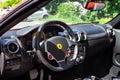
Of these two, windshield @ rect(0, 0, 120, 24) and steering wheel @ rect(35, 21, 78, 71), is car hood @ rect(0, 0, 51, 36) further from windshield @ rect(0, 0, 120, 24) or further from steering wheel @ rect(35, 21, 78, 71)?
steering wheel @ rect(35, 21, 78, 71)

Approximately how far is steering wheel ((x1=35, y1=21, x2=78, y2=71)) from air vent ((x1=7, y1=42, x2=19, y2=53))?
0.20m

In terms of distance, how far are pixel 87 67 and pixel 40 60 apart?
4.45 feet

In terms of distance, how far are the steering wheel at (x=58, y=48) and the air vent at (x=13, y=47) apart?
Answer: 0.20 metres

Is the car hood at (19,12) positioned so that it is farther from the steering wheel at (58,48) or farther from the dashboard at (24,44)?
the steering wheel at (58,48)

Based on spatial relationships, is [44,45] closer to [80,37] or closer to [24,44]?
[24,44]

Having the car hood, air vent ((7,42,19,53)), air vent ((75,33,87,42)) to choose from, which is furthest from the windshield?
air vent ((75,33,87,42))

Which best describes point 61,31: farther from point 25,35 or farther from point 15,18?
point 15,18

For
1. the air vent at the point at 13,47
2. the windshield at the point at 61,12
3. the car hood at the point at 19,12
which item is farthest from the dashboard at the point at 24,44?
the car hood at the point at 19,12

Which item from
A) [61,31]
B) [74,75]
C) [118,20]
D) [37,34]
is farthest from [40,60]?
[118,20]

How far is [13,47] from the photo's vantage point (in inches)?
116

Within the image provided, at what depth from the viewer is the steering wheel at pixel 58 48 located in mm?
3037

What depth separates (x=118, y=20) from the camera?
4.27m

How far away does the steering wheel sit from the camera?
9.96 feet

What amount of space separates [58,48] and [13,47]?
1.70 ft
